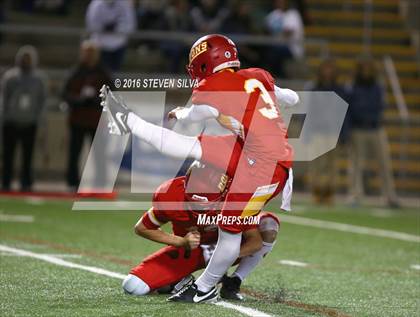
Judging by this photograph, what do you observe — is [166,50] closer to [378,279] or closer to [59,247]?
[59,247]

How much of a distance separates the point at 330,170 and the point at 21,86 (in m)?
3.83

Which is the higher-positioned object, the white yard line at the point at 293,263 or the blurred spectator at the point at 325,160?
the white yard line at the point at 293,263

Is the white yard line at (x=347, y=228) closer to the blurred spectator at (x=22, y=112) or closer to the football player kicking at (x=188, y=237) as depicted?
the blurred spectator at (x=22, y=112)

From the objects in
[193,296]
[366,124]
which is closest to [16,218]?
[193,296]

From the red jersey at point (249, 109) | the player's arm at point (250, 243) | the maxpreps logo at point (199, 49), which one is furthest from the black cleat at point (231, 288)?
the maxpreps logo at point (199, 49)

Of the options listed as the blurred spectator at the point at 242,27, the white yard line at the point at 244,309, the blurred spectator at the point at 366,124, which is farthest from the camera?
the blurred spectator at the point at 242,27

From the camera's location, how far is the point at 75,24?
54.1ft

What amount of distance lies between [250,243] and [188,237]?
36 cm

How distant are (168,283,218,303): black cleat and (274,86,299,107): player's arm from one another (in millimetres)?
1188

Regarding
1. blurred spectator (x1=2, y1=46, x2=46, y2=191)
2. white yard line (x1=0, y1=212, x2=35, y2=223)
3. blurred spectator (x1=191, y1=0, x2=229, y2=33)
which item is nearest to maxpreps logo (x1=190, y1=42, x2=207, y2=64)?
white yard line (x1=0, y1=212, x2=35, y2=223)

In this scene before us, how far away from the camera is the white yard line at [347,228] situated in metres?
10.5

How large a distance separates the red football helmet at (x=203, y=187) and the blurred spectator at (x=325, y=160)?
7025 millimetres

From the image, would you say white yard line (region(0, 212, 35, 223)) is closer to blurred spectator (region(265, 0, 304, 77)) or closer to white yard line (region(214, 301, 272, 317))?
white yard line (region(214, 301, 272, 317))

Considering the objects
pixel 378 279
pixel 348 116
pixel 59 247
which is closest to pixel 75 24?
pixel 348 116
